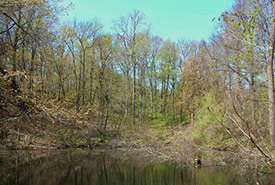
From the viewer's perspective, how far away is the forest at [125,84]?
27.8ft

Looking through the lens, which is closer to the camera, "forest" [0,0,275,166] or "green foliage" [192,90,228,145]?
"forest" [0,0,275,166]

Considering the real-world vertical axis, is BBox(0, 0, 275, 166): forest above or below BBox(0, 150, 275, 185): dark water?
above

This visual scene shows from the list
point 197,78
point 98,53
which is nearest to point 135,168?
point 197,78

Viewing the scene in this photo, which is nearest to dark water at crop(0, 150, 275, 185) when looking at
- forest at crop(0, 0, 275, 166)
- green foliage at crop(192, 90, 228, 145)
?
forest at crop(0, 0, 275, 166)

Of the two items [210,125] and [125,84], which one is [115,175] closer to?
[210,125]

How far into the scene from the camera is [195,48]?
34.3 m

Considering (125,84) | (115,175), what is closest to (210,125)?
(115,175)

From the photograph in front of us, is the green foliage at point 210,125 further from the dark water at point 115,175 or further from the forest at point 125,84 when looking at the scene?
the dark water at point 115,175

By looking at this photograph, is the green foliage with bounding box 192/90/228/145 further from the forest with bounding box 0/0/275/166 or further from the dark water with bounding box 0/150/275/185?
the dark water with bounding box 0/150/275/185

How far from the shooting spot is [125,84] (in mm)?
29750

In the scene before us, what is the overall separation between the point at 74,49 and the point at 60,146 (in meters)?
13.6

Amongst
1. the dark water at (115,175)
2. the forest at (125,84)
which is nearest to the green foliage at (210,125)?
the forest at (125,84)

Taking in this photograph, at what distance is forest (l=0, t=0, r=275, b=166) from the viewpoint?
27.8 ft

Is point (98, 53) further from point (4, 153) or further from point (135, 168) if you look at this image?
point (135, 168)
